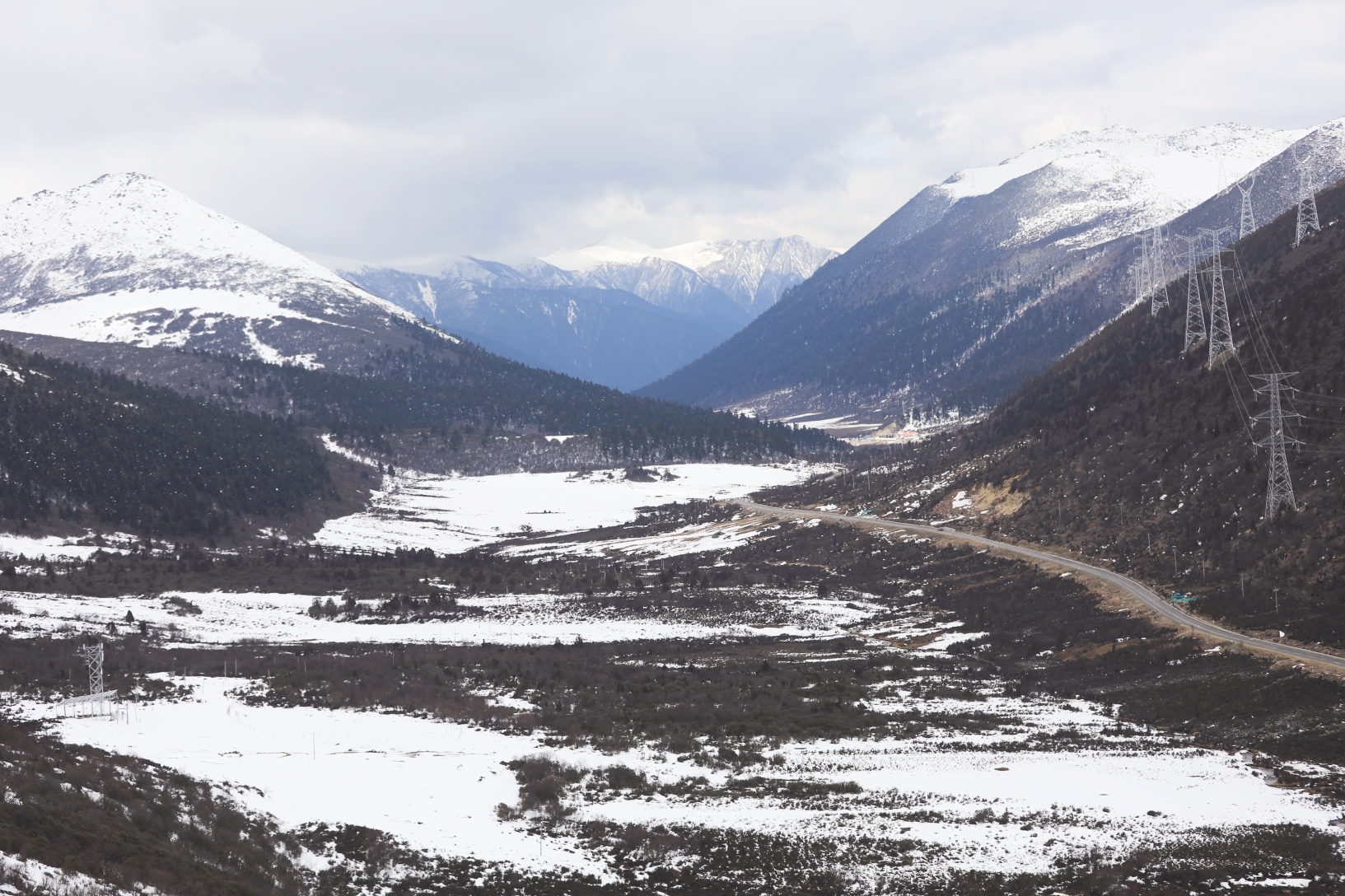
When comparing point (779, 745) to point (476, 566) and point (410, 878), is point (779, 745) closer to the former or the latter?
point (410, 878)

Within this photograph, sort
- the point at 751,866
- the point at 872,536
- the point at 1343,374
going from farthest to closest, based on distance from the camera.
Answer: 1. the point at 872,536
2. the point at 1343,374
3. the point at 751,866

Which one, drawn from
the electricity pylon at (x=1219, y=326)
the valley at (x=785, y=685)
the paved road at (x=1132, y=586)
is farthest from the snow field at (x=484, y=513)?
the electricity pylon at (x=1219, y=326)

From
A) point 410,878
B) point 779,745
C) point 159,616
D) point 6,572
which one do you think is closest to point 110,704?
point 410,878

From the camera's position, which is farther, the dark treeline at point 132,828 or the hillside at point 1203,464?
the hillside at point 1203,464

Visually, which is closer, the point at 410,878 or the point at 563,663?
the point at 410,878

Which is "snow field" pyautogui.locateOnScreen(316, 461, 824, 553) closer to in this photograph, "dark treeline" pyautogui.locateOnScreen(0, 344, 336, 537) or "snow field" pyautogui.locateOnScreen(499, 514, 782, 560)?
"dark treeline" pyautogui.locateOnScreen(0, 344, 336, 537)

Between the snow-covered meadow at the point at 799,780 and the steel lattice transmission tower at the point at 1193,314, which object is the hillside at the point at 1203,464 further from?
the snow-covered meadow at the point at 799,780
